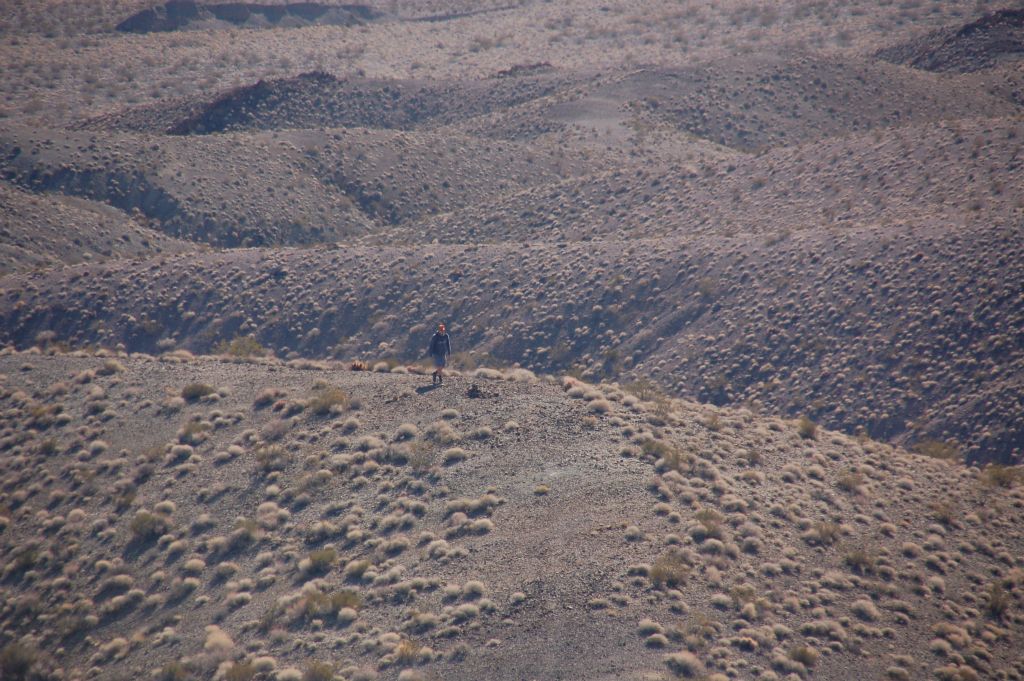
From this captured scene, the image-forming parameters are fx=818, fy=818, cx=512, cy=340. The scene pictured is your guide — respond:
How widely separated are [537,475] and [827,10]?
102 m

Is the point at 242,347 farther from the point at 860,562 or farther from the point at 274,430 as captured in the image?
the point at 860,562

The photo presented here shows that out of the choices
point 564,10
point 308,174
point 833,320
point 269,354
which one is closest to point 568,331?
point 833,320

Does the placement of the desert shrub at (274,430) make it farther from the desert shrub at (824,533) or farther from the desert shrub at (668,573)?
the desert shrub at (824,533)

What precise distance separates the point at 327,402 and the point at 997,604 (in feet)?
61.3

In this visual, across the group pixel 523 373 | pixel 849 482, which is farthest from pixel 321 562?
pixel 849 482

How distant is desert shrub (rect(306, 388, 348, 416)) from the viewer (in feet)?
83.6

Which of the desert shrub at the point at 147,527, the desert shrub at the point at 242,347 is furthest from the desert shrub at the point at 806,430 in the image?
the desert shrub at the point at 242,347

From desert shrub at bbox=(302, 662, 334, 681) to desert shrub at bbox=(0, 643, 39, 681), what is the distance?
22.9 ft

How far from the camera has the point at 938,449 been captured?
28.5 meters

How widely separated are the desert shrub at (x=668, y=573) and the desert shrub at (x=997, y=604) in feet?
24.3

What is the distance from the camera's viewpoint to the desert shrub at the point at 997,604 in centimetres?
1880

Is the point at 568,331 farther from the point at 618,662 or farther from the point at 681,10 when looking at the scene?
the point at 681,10

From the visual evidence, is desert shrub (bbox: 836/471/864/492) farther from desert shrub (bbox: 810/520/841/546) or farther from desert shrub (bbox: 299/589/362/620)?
desert shrub (bbox: 299/589/362/620)

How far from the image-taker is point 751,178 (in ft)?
176
